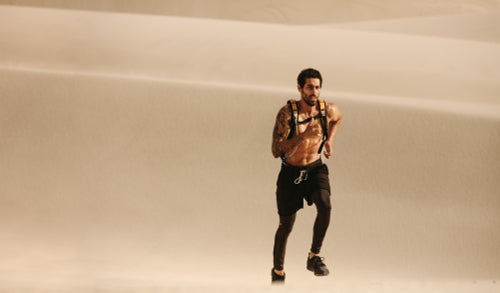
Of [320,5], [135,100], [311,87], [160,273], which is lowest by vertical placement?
[160,273]

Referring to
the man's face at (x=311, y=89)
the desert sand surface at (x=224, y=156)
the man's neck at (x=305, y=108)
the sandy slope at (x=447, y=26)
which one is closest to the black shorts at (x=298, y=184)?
the man's neck at (x=305, y=108)

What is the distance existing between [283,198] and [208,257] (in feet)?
6.69

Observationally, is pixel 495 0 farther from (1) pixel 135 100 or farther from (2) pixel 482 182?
(1) pixel 135 100

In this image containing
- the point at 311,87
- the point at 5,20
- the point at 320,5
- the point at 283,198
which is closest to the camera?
the point at 311,87

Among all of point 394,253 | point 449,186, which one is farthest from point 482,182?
point 394,253

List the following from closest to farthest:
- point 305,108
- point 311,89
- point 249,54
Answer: point 311,89 → point 305,108 → point 249,54

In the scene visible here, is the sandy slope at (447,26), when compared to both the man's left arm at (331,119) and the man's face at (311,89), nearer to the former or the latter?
the man's left arm at (331,119)

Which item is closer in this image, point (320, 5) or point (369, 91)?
point (369, 91)

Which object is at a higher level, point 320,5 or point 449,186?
point 320,5

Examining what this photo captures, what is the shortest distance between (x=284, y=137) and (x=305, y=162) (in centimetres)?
31

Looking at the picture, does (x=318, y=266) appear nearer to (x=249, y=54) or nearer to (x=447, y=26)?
(x=249, y=54)

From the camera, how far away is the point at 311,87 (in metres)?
4.62

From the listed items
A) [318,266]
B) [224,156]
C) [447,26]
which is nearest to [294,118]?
[318,266]

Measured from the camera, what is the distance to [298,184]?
4906 mm
